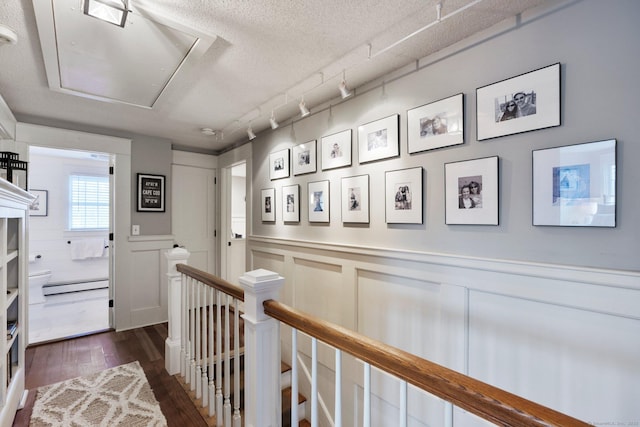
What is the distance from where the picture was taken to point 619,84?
121cm

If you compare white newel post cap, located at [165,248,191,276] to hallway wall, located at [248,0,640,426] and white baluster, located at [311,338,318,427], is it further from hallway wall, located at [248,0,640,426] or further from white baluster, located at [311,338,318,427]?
white baluster, located at [311,338,318,427]

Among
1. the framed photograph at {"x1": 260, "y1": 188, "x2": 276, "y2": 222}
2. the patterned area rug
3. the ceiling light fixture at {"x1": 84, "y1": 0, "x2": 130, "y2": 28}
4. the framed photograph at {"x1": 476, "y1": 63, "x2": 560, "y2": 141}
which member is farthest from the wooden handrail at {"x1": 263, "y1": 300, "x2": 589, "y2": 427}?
the framed photograph at {"x1": 260, "y1": 188, "x2": 276, "y2": 222}

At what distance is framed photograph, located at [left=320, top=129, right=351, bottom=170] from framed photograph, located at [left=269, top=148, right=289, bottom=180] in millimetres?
570

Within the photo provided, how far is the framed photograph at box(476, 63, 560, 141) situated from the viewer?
1.37 metres

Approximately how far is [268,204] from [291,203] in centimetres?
46

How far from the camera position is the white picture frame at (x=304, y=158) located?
2.75 m

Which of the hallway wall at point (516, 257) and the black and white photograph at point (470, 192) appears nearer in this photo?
the hallway wall at point (516, 257)

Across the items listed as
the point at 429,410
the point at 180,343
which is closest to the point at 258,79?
the point at 180,343

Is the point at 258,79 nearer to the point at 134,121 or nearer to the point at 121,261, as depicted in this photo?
the point at 134,121

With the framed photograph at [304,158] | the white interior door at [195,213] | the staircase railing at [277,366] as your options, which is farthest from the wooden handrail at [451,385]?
the white interior door at [195,213]

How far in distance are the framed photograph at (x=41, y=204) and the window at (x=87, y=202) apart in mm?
310

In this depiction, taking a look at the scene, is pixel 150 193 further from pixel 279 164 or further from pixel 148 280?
pixel 279 164

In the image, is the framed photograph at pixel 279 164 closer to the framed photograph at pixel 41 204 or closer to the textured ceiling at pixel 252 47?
the textured ceiling at pixel 252 47

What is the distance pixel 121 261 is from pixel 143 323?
2.64ft
